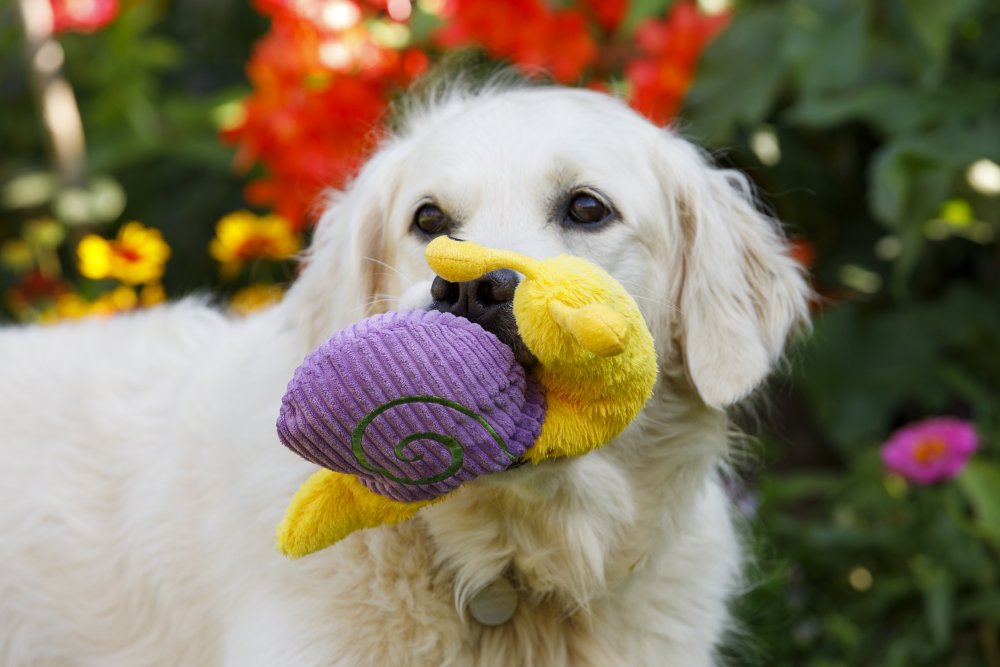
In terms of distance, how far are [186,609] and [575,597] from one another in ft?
2.62

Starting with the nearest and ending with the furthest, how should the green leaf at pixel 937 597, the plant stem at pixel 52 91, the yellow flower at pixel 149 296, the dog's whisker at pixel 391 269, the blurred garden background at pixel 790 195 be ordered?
the dog's whisker at pixel 391 269, the green leaf at pixel 937 597, the blurred garden background at pixel 790 195, the yellow flower at pixel 149 296, the plant stem at pixel 52 91

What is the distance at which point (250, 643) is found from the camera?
7.38 feet

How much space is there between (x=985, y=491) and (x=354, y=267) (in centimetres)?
187

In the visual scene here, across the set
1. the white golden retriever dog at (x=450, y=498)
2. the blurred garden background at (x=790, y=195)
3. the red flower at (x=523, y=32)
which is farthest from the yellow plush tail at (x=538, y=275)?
the red flower at (x=523, y=32)

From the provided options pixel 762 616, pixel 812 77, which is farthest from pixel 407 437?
pixel 812 77

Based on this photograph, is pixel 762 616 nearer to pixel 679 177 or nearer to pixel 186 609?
pixel 679 177

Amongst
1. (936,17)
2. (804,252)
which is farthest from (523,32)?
(936,17)

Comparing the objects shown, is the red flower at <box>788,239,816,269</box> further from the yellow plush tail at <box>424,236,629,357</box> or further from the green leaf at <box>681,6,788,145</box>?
the yellow plush tail at <box>424,236,629,357</box>

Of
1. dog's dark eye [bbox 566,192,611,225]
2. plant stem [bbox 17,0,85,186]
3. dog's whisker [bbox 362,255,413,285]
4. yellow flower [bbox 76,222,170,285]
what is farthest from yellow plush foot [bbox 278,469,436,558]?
plant stem [bbox 17,0,85,186]

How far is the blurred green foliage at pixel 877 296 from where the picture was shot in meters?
3.40

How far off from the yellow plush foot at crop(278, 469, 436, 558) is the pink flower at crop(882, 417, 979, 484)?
82.7 inches

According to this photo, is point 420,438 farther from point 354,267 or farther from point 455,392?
point 354,267

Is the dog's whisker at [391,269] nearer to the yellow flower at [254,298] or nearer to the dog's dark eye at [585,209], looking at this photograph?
the dog's dark eye at [585,209]

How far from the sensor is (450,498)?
2275 mm
